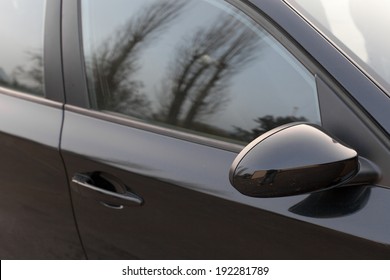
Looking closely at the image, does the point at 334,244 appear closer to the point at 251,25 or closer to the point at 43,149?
the point at 251,25

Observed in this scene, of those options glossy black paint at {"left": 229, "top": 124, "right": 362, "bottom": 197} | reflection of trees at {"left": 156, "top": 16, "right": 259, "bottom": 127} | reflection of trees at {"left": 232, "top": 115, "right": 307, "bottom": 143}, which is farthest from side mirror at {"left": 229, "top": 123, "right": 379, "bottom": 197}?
reflection of trees at {"left": 156, "top": 16, "right": 259, "bottom": 127}

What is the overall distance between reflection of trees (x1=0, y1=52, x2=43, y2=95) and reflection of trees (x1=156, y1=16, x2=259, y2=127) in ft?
1.49

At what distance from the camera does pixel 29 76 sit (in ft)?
5.55

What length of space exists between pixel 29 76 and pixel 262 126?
838 millimetres

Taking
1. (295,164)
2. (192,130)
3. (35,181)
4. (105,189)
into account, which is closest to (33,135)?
(35,181)

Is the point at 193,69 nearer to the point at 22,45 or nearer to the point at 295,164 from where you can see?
the point at 295,164

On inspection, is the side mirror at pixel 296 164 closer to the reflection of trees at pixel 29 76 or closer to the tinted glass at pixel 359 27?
the tinted glass at pixel 359 27

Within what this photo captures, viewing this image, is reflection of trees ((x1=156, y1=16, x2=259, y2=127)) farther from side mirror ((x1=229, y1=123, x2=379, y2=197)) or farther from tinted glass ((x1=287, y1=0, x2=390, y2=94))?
side mirror ((x1=229, y1=123, x2=379, y2=197))

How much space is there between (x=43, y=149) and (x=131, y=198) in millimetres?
351

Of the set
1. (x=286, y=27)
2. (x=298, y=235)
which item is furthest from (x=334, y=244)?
(x=286, y=27)

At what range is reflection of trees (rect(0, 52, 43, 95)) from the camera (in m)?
1.65

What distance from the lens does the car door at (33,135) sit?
159 cm

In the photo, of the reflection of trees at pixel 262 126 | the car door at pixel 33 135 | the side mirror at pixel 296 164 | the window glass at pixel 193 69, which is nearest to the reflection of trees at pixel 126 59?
the window glass at pixel 193 69

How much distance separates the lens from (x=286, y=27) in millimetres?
1290
